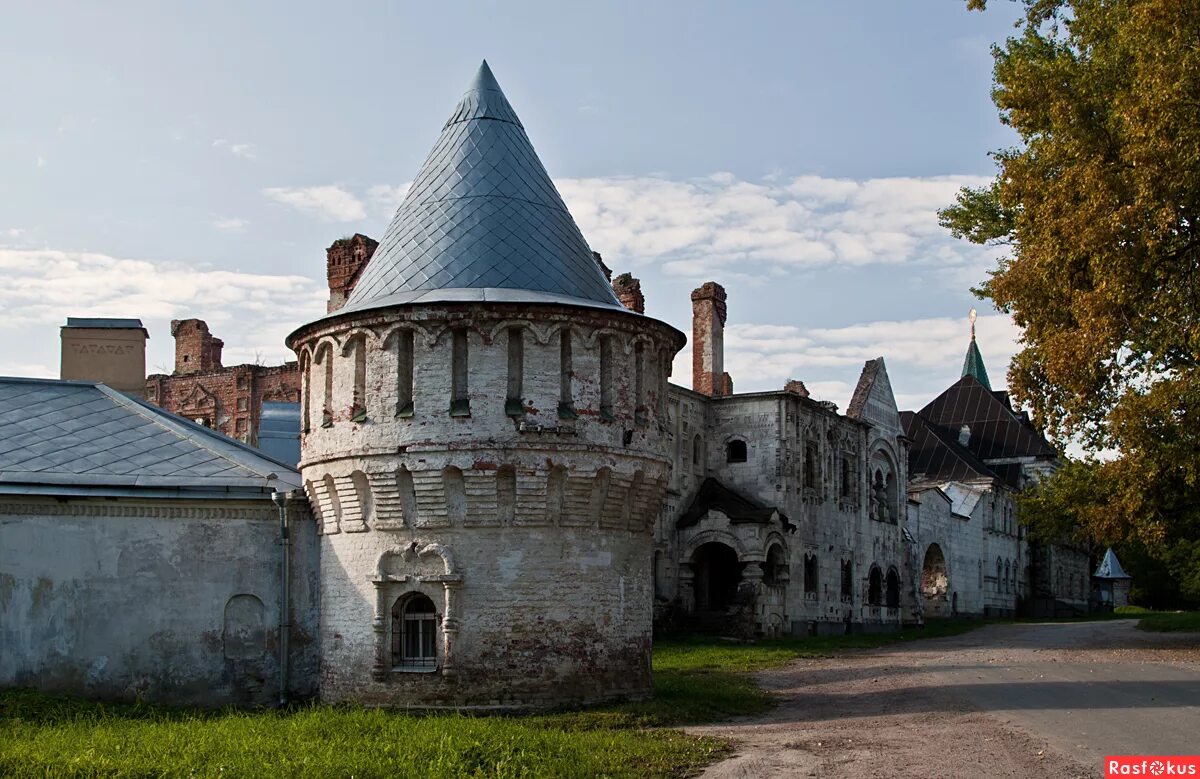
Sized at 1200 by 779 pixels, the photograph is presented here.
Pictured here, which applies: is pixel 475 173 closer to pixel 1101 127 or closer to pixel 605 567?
pixel 605 567

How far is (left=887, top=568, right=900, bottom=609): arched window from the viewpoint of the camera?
42.1m

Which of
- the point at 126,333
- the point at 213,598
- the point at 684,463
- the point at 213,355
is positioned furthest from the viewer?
the point at 213,355

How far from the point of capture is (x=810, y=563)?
3588 centimetres

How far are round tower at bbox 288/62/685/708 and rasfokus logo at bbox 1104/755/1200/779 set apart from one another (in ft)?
19.9

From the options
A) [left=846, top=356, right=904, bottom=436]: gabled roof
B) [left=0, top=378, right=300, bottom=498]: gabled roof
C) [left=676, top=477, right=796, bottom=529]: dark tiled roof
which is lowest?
[left=676, top=477, right=796, bottom=529]: dark tiled roof

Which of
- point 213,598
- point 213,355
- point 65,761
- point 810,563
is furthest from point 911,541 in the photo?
point 65,761

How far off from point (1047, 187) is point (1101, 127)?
4.13 ft

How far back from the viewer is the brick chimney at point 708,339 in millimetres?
35875

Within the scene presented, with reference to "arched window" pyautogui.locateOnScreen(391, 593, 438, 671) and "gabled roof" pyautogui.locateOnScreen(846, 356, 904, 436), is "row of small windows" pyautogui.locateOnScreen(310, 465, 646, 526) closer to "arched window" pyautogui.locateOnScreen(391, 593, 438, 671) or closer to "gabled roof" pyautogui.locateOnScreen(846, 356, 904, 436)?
"arched window" pyautogui.locateOnScreen(391, 593, 438, 671)

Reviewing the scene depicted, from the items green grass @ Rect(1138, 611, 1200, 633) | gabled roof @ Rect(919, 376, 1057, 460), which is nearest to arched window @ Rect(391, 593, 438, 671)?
green grass @ Rect(1138, 611, 1200, 633)

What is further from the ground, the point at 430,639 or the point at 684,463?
the point at 684,463

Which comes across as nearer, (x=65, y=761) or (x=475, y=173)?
(x=65, y=761)

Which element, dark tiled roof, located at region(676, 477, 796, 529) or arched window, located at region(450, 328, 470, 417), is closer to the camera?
arched window, located at region(450, 328, 470, 417)

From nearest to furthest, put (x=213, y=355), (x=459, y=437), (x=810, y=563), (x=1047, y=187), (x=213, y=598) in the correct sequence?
(x=459, y=437) < (x=213, y=598) < (x=1047, y=187) < (x=810, y=563) < (x=213, y=355)
